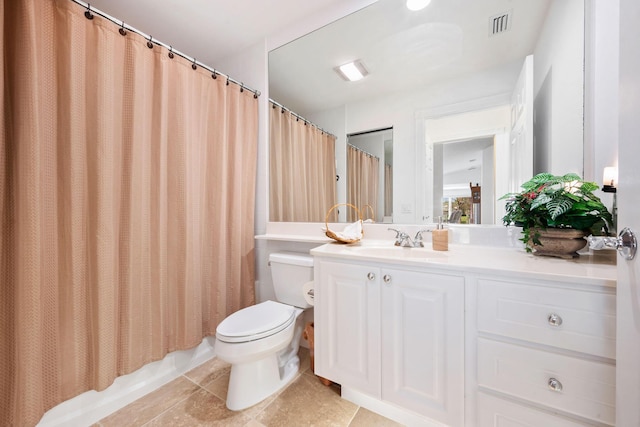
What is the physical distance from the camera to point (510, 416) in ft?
2.60

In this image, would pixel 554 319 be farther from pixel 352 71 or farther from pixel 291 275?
pixel 352 71

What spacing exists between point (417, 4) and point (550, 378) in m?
1.82

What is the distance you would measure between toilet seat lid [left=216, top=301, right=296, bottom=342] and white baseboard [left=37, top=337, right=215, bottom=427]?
526 millimetres

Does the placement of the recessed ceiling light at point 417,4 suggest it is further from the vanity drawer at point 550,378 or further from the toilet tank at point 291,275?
the vanity drawer at point 550,378

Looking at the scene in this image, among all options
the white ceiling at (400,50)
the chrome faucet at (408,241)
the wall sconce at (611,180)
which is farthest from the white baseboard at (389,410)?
the white ceiling at (400,50)

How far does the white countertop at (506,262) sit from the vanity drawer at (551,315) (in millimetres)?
44

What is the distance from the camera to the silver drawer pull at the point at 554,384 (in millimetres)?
723

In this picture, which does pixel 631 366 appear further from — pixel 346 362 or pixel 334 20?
pixel 334 20

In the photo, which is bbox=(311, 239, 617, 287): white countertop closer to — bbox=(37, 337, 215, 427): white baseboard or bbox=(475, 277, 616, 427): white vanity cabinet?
bbox=(475, 277, 616, 427): white vanity cabinet

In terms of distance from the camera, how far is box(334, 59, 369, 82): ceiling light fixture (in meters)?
1.59

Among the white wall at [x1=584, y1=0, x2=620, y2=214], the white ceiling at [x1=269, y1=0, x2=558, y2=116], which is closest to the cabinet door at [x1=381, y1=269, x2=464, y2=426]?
the white wall at [x1=584, y1=0, x2=620, y2=214]

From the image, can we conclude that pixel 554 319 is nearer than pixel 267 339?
Yes

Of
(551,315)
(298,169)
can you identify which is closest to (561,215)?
(551,315)

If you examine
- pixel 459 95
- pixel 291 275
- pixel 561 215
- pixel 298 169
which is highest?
pixel 459 95
